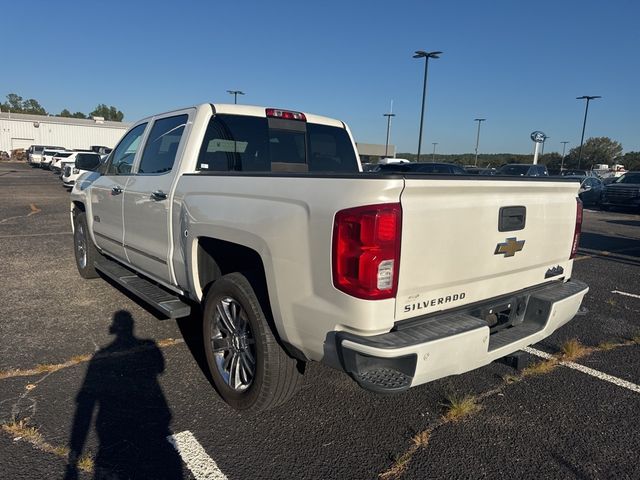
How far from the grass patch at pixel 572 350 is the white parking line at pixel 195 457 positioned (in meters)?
3.16

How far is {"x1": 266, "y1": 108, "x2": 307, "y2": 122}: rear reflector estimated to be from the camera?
4375 millimetres

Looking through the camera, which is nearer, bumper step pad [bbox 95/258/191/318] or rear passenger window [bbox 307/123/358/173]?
bumper step pad [bbox 95/258/191/318]

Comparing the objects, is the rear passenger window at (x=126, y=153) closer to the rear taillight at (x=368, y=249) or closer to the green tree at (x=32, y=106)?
the rear taillight at (x=368, y=249)

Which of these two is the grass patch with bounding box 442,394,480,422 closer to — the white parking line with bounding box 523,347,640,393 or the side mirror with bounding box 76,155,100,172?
the white parking line with bounding box 523,347,640,393

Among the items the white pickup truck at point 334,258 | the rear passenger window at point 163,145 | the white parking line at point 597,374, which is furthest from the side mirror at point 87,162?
the white parking line at point 597,374

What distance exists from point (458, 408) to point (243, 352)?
150cm

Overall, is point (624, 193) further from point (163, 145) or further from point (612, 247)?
point (163, 145)

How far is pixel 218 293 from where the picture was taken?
323 cm

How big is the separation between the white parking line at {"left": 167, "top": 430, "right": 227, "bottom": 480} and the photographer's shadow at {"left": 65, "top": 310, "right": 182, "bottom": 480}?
0.05 metres

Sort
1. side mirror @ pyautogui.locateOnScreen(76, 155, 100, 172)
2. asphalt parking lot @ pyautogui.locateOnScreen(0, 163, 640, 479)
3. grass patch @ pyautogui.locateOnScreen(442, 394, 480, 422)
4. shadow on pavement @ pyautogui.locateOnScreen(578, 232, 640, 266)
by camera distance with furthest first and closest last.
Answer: shadow on pavement @ pyautogui.locateOnScreen(578, 232, 640, 266) → side mirror @ pyautogui.locateOnScreen(76, 155, 100, 172) → grass patch @ pyautogui.locateOnScreen(442, 394, 480, 422) → asphalt parking lot @ pyautogui.locateOnScreen(0, 163, 640, 479)

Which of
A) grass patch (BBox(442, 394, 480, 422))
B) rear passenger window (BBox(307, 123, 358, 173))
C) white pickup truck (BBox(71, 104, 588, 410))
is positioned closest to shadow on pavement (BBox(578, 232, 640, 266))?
rear passenger window (BBox(307, 123, 358, 173))

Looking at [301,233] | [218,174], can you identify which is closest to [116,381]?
[218,174]

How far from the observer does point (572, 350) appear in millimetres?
4246

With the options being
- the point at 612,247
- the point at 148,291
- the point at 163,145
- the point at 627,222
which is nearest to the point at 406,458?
the point at 148,291
